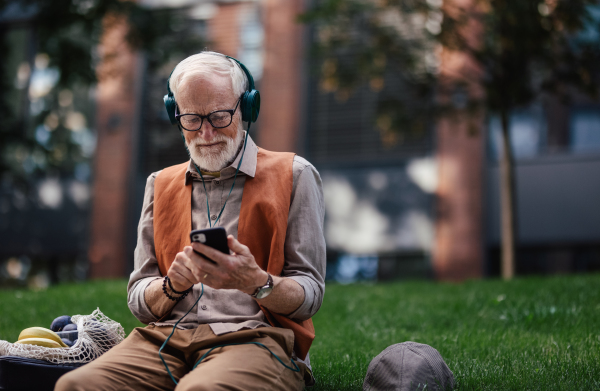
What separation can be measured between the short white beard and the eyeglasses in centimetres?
5

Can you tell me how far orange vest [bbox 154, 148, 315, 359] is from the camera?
9.68 ft

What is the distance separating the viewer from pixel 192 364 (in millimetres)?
2945

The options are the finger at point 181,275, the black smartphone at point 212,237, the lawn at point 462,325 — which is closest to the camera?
the black smartphone at point 212,237

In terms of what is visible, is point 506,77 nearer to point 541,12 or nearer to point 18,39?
point 541,12

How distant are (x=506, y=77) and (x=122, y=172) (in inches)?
458

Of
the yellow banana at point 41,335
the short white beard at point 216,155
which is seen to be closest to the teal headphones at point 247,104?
the short white beard at point 216,155

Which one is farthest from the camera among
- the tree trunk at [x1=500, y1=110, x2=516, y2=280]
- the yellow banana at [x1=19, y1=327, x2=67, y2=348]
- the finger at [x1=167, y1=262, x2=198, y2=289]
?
the tree trunk at [x1=500, y1=110, x2=516, y2=280]

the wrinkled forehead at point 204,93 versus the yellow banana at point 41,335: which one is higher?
the wrinkled forehead at point 204,93

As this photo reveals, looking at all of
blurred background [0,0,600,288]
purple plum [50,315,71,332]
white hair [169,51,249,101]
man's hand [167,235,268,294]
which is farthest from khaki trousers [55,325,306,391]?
blurred background [0,0,600,288]

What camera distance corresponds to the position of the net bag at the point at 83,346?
2.99 m

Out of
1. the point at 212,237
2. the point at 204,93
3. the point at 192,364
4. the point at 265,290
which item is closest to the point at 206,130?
the point at 204,93

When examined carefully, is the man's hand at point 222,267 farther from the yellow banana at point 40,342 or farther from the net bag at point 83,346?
the yellow banana at point 40,342

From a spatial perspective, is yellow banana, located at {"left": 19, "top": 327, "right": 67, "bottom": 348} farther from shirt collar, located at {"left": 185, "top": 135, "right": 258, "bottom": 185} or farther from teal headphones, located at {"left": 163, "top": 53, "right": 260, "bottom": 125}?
teal headphones, located at {"left": 163, "top": 53, "right": 260, "bottom": 125}

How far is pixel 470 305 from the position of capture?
6.91 meters
